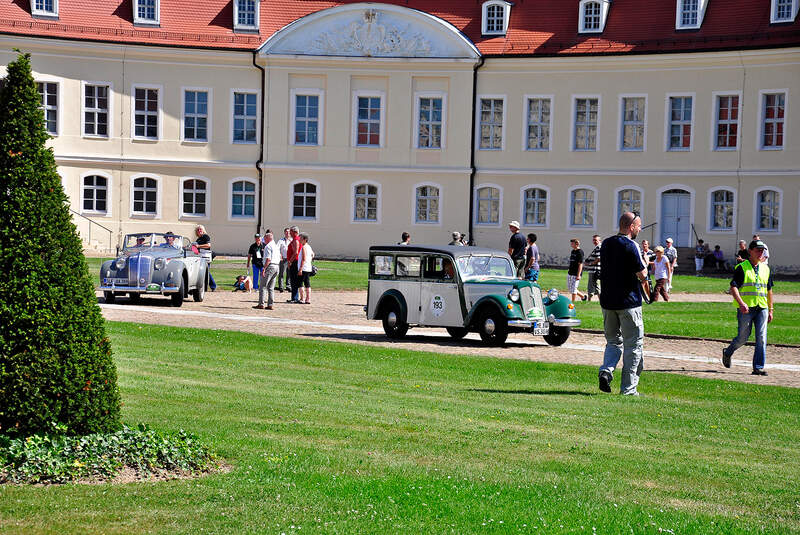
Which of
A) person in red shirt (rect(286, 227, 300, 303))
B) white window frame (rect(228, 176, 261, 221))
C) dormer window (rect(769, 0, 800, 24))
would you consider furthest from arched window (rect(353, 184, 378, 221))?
person in red shirt (rect(286, 227, 300, 303))

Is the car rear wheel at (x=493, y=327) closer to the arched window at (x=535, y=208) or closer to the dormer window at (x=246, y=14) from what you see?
the arched window at (x=535, y=208)

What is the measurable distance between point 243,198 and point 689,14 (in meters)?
19.6

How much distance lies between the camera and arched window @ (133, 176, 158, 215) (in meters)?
47.4

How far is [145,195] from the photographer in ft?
156

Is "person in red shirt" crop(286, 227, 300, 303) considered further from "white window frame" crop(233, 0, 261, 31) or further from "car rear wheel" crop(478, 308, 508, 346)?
"white window frame" crop(233, 0, 261, 31)

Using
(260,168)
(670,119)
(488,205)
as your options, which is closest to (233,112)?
(260,168)

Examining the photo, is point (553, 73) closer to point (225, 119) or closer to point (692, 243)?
point (692, 243)

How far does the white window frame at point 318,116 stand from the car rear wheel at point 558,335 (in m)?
29.4

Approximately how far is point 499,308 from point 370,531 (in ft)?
42.6

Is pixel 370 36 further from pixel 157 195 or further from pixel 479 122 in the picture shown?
pixel 157 195

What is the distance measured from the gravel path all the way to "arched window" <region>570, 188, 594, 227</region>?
833 inches

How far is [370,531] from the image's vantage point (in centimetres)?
626

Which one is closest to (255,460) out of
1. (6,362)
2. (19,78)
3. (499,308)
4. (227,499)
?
(227,499)

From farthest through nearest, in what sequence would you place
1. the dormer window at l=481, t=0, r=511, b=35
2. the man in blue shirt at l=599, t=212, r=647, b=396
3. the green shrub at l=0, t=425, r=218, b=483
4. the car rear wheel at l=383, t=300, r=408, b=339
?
the dormer window at l=481, t=0, r=511, b=35
the car rear wheel at l=383, t=300, r=408, b=339
the man in blue shirt at l=599, t=212, r=647, b=396
the green shrub at l=0, t=425, r=218, b=483
